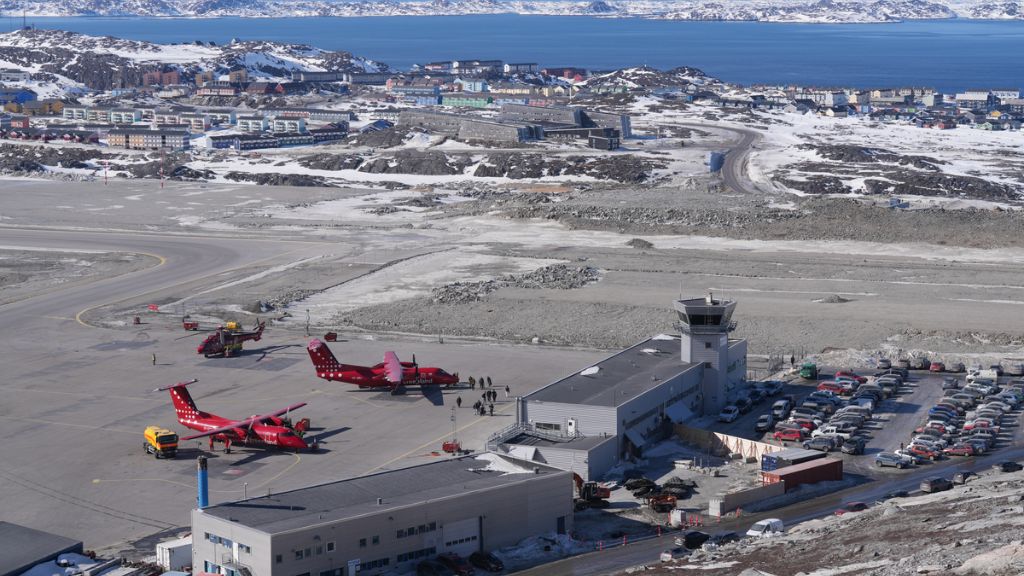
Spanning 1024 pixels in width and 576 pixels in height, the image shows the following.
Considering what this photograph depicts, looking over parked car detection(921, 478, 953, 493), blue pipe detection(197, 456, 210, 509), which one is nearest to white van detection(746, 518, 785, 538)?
parked car detection(921, 478, 953, 493)

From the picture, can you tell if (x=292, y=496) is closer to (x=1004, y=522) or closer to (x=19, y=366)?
(x=1004, y=522)

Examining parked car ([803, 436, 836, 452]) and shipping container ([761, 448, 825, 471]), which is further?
parked car ([803, 436, 836, 452])

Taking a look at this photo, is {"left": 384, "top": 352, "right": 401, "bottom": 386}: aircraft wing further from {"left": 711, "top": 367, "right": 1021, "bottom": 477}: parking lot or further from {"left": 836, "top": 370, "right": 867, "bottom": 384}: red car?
{"left": 836, "top": 370, "right": 867, "bottom": 384}: red car

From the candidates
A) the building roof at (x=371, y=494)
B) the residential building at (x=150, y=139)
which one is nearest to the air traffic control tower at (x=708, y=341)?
the building roof at (x=371, y=494)

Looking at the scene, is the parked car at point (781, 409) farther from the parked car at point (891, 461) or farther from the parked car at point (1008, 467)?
the parked car at point (1008, 467)

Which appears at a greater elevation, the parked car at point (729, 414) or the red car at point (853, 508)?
the red car at point (853, 508)

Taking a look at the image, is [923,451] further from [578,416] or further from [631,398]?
[578,416]
